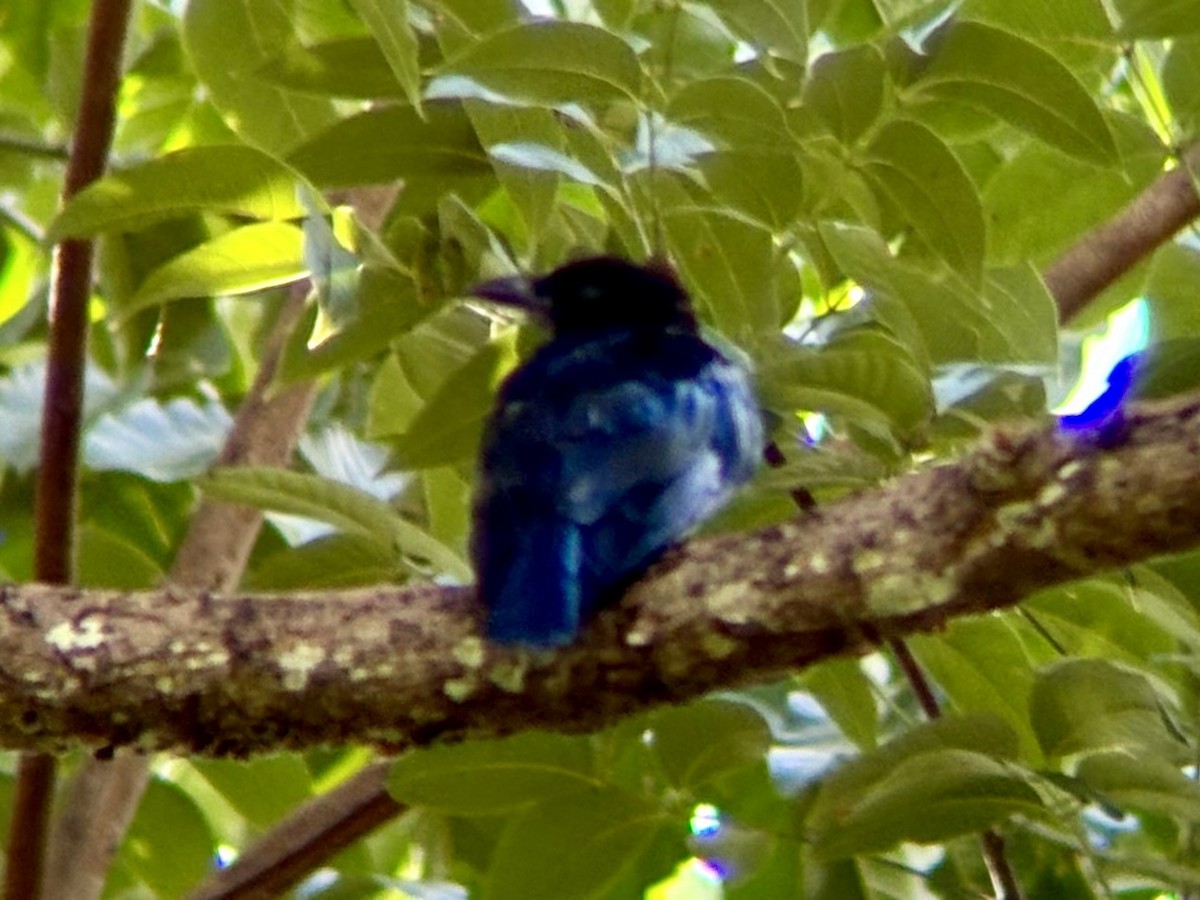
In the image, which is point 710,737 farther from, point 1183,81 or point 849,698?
point 1183,81

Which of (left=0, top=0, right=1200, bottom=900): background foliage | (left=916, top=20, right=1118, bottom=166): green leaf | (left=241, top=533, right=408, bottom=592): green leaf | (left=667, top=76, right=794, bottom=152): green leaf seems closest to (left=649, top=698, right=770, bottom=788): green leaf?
(left=0, top=0, right=1200, bottom=900): background foliage

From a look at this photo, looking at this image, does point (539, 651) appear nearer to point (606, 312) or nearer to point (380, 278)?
point (380, 278)

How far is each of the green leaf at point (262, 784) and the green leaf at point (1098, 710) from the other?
1153 mm

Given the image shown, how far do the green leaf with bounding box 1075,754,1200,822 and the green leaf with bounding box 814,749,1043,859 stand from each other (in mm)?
103

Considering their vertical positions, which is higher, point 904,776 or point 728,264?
point 728,264

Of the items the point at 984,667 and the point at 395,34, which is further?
the point at 984,667

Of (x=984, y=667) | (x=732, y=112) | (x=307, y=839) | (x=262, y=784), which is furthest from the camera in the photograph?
(x=262, y=784)

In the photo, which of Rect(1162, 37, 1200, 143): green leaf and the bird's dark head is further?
the bird's dark head

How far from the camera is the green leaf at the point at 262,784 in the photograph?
2816 mm

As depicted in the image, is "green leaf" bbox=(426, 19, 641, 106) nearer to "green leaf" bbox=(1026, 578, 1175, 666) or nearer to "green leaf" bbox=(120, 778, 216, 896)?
"green leaf" bbox=(1026, 578, 1175, 666)

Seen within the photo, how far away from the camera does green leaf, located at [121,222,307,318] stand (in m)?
2.35

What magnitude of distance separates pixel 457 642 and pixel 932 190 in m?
0.83

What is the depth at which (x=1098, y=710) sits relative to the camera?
2252mm

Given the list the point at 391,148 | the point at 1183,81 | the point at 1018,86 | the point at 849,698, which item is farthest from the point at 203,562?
the point at 1183,81
